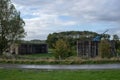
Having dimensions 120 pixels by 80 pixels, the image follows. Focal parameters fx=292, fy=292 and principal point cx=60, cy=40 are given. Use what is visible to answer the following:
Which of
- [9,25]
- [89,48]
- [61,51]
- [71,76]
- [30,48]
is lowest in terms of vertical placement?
[71,76]

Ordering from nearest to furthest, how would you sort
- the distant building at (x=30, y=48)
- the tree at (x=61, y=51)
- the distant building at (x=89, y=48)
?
1. the tree at (x=61, y=51)
2. the distant building at (x=89, y=48)
3. the distant building at (x=30, y=48)

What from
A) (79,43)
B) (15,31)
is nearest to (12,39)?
(15,31)

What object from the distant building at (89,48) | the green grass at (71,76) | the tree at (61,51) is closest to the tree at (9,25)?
the distant building at (89,48)

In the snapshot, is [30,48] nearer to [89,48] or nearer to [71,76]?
[89,48]

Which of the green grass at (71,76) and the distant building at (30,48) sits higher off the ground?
the distant building at (30,48)

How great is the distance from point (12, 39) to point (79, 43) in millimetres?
13896

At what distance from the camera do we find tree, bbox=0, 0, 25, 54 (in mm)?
53406

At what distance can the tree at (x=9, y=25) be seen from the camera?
53.4 metres

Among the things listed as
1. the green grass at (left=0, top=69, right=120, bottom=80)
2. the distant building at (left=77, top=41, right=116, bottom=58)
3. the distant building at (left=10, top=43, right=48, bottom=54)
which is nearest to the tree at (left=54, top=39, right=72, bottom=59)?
the distant building at (left=77, top=41, right=116, bottom=58)

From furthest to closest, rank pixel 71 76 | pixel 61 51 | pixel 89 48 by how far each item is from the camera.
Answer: pixel 89 48 → pixel 61 51 → pixel 71 76

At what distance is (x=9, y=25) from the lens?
2120 inches

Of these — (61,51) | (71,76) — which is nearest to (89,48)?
(61,51)

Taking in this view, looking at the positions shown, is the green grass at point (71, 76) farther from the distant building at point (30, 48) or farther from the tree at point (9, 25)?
the distant building at point (30, 48)

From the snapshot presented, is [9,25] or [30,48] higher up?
[9,25]
